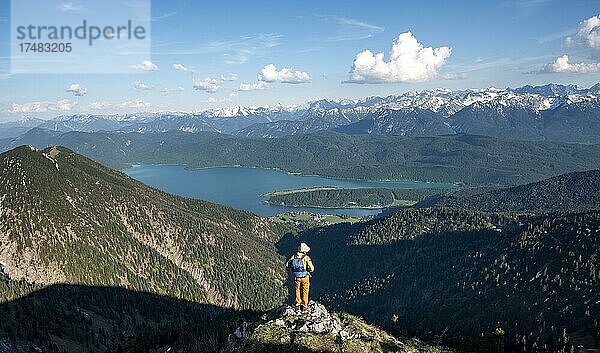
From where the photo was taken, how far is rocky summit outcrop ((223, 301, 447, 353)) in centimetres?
4350

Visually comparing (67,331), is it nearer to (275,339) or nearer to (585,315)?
(275,339)

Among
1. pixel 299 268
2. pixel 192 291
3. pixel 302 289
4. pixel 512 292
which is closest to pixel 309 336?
pixel 302 289

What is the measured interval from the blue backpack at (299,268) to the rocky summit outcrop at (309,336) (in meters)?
6.16

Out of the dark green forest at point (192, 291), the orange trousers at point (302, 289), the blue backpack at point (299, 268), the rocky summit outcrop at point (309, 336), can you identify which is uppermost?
the blue backpack at point (299, 268)

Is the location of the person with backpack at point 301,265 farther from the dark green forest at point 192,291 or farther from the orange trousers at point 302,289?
the dark green forest at point 192,291

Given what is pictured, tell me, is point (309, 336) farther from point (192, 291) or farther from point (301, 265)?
point (192, 291)

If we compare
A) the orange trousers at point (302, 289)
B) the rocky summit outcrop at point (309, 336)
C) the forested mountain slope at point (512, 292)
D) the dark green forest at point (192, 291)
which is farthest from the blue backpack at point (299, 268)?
the dark green forest at point (192, 291)

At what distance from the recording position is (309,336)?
44.6 metres

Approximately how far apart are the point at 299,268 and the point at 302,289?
13.9 ft

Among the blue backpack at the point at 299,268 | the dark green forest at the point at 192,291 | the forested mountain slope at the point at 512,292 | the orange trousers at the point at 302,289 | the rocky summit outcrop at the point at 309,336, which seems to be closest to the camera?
the blue backpack at the point at 299,268

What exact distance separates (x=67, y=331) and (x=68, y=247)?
60.5 m

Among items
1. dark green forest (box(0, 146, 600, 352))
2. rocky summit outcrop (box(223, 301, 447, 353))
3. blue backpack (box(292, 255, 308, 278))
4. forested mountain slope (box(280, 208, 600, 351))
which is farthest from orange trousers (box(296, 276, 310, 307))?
dark green forest (box(0, 146, 600, 352))

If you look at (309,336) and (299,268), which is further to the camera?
(309,336)

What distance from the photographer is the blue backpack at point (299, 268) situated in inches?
1700
